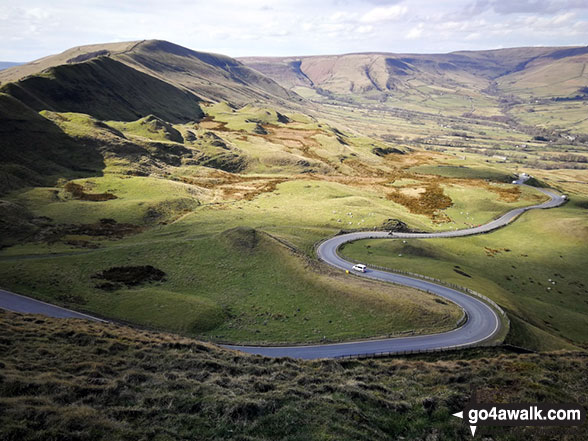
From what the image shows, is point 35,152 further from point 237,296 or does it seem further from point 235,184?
point 237,296

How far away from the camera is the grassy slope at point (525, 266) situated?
59.9 m

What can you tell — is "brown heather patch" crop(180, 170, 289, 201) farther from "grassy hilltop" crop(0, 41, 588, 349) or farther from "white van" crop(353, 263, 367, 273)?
"white van" crop(353, 263, 367, 273)

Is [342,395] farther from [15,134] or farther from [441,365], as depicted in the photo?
[15,134]

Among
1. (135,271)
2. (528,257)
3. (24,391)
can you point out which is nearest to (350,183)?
(528,257)

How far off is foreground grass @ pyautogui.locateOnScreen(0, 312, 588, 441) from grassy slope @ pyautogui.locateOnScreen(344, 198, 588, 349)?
844 inches

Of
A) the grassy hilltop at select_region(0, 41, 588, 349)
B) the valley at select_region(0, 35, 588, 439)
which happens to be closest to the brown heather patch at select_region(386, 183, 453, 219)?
the grassy hilltop at select_region(0, 41, 588, 349)

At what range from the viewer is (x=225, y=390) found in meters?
26.5

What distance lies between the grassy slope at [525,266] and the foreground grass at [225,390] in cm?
2144

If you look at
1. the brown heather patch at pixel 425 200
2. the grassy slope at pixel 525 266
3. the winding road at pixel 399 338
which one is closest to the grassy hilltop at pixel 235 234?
the grassy slope at pixel 525 266

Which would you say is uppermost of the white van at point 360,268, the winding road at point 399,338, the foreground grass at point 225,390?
the foreground grass at point 225,390

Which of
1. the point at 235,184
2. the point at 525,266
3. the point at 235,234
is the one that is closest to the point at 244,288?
the point at 235,234

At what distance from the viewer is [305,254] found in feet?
238

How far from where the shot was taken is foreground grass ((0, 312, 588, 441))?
20.8 meters

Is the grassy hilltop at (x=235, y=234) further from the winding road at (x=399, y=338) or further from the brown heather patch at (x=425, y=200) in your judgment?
the winding road at (x=399, y=338)
